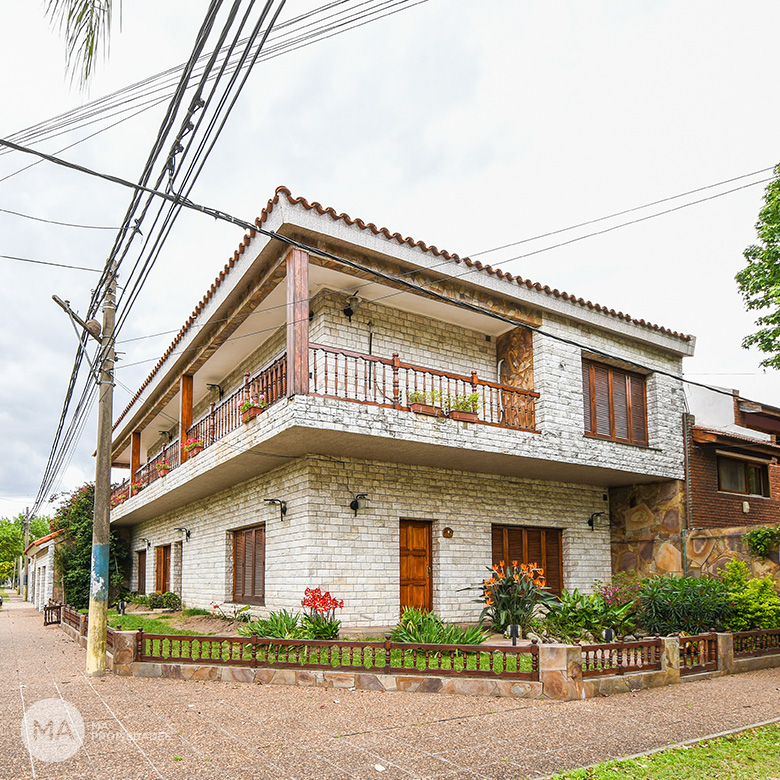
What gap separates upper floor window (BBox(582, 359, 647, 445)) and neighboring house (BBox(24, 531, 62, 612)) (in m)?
19.3

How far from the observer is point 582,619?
404 inches

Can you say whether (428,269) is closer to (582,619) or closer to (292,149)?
(292,149)

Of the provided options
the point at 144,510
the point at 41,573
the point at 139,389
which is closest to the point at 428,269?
the point at 139,389

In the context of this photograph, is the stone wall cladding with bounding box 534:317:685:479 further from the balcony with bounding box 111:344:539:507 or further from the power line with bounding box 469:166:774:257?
the power line with bounding box 469:166:774:257

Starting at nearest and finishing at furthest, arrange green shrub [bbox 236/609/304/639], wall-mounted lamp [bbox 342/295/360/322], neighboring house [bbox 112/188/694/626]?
green shrub [bbox 236/609/304/639]
neighboring house [bbox 112/188/694/626]
wall-mounted lamp [bbox 342/295/360/322]

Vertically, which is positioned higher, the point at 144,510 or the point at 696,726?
the point at 144,510

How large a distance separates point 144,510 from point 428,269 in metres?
12.5

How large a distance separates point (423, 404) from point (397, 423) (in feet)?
2.03

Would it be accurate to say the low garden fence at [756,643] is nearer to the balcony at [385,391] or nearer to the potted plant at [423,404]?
the balcony at [385,391]

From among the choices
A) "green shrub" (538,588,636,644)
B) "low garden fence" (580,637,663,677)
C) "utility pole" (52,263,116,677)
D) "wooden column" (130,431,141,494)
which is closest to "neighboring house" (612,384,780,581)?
"green shrub" (538,588,636,644)

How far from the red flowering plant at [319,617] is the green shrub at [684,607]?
4795 mm

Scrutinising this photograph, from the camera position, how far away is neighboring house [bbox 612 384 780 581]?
13.8 m

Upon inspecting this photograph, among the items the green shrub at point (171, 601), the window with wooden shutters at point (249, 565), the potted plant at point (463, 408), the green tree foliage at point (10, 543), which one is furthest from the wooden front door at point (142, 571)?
the green tree foliage at point (10, 543)

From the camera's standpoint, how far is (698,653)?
919 cm
